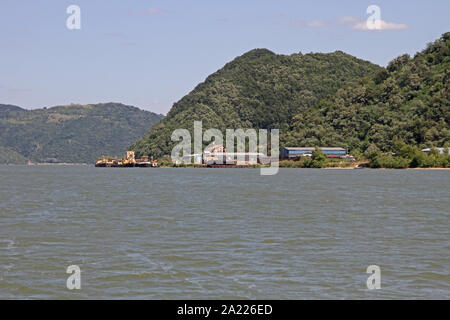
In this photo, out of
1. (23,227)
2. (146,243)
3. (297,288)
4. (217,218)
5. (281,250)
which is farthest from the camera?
(217,218)

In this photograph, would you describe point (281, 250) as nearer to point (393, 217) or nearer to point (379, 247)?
point (379, 247)

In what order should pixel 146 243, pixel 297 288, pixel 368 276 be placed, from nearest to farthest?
pixel 297 288
pixel 368 276
pixel 146 243

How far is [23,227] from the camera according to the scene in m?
42.2

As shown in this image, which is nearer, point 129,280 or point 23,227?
point 129,280

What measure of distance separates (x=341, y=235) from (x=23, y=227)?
2176 cm

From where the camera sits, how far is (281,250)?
31.5 metres
